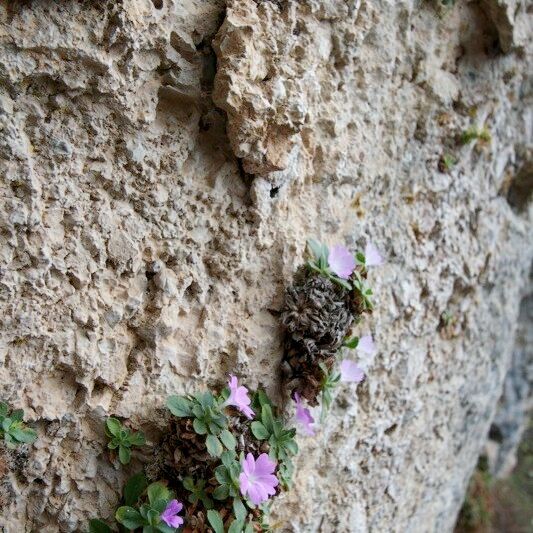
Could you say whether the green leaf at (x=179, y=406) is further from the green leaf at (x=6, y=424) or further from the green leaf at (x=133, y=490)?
the green leaf at (x=6, y=424)

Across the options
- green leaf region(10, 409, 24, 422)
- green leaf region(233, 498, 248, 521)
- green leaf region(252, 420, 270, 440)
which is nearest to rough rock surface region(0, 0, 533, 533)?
green leaf region(10, 409, 24, 422)

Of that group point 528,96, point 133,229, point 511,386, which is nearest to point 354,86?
point 133,229

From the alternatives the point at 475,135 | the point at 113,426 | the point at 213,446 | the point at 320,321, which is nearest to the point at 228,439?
the point at 213,446

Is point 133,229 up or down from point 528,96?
down

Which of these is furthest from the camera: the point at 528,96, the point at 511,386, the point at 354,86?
the point at 511,386

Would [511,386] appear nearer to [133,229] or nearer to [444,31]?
[444,31]

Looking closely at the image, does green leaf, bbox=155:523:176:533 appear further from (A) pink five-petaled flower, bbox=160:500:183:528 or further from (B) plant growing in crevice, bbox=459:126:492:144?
(B) plant growing in crevice, bbox=459:126:492:144
